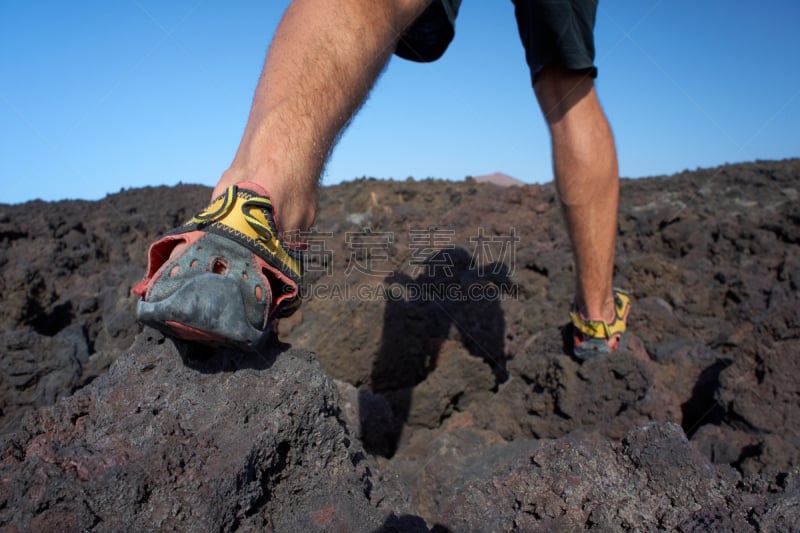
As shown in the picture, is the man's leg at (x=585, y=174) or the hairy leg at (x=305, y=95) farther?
the man's leg at (x=585, y=174)

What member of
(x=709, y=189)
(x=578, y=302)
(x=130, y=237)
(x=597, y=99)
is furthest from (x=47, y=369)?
(x=709, y=189)

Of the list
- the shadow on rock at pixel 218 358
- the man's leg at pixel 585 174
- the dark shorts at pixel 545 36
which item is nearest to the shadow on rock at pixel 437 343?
the man's leg at pixel 585 174

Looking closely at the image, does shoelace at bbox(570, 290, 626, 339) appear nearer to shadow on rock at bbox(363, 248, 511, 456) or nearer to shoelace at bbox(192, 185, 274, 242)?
shadow on rock at bbox(363, 248, 511, 456)

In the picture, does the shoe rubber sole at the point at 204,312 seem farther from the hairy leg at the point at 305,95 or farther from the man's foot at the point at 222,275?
the hairy leg at the point at 305,95

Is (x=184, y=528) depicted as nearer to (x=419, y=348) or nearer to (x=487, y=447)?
(x=487, y=447)

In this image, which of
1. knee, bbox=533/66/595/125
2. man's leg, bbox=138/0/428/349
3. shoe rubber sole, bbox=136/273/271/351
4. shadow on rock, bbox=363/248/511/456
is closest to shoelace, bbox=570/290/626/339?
shadow on rock, bbox=363/248/511/456

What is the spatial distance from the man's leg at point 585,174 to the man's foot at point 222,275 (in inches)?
53.9

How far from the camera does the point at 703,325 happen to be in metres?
3.24

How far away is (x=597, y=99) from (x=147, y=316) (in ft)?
6.16

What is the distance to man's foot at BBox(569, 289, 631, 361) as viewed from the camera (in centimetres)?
223

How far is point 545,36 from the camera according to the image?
84.4 inches

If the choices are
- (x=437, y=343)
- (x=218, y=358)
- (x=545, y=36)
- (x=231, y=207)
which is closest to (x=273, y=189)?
(x=231, y=207)

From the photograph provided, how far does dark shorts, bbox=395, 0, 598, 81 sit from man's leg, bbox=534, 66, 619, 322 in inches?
2.8

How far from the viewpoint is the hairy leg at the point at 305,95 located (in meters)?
1.29
